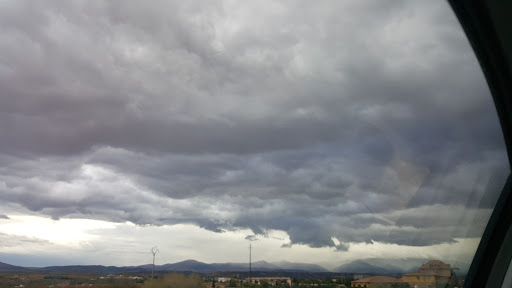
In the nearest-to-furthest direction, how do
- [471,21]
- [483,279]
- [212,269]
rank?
[471,21]
[483,279]
[212,269]

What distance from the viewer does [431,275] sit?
3842mm

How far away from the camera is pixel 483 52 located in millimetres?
3166

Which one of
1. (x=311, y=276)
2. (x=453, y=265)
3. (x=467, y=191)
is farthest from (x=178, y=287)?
(x=467, y=191)

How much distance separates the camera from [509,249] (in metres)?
3.38

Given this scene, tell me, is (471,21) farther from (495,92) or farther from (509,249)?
(509,249)

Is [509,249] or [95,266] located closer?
[509,249]

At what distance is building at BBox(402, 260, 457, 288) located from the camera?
12.4 ft

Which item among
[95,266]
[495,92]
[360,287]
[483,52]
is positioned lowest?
[360,287]

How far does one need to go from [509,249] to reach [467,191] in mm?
653

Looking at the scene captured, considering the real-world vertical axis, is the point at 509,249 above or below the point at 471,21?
below

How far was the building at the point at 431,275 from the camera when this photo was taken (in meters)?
3.79

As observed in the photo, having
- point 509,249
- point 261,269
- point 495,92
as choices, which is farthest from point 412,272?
point 495,92

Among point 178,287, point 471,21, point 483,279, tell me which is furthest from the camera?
point 483,279

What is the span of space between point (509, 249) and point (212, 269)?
2.45 m
